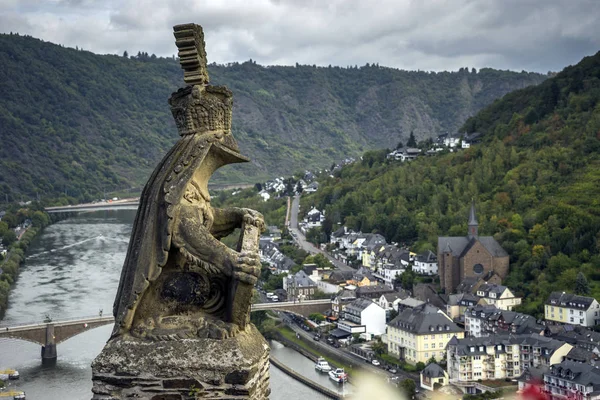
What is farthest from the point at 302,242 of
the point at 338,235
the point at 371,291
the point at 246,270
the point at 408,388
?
the point at 246,270

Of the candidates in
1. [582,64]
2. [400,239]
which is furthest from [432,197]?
[582,64]

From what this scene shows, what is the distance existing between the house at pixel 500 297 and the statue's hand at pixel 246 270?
44223 millimetres

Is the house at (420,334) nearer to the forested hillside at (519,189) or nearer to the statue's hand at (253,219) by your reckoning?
the forested hillside at (519,189)

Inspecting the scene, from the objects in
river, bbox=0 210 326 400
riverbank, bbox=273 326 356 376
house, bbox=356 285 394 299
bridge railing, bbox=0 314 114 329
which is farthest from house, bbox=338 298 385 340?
bridge railing, bbox=0 314 114 329

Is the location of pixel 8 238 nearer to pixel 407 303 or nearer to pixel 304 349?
pixel 304 349

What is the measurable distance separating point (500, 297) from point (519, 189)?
793 inches

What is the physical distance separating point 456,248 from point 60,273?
23985mm

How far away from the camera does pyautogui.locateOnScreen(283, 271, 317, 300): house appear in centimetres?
5516

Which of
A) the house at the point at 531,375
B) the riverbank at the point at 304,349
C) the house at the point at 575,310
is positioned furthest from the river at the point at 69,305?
the house at the point at 575,310

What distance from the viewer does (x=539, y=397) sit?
5.57 meters

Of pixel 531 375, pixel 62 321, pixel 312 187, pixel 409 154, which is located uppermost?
pixel 409 154

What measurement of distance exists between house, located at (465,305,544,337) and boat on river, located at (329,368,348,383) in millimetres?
8118

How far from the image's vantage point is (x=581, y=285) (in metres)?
45.2

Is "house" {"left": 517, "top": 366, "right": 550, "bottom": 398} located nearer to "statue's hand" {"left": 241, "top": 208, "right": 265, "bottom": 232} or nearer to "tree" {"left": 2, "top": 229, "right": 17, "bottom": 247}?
"statue's hand" {"left": 241, "top": 208, "right": 265, "bottom": 232}
